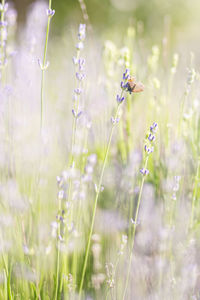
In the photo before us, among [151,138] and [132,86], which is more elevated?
[132,86]

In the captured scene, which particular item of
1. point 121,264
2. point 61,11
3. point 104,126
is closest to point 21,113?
point 104,126

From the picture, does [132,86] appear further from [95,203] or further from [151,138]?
[95,203]

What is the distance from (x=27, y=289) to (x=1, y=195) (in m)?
0.27

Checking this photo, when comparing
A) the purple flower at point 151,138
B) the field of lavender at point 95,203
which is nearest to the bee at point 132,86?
the field of lavender at point 95,203

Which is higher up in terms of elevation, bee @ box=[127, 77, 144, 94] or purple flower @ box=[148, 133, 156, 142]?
bee @ box=[127, 77, 144, 94]

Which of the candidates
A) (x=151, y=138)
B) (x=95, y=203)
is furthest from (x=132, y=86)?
(x=95, y=203)

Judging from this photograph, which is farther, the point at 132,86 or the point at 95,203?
the point at 132,86

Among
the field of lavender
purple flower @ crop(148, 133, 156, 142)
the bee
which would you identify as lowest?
the field of lavender

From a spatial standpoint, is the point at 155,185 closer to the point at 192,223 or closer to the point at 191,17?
the point at 192,223

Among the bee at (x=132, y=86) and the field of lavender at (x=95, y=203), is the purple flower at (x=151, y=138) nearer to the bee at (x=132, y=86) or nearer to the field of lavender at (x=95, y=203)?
the field of lavender at (x=95, y=203)

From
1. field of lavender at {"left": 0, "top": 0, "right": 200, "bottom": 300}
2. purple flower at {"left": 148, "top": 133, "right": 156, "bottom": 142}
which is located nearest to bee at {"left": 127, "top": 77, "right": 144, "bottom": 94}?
field of lavender at {"left": 0, "top": 0, "right": 200, "bottom": 300}

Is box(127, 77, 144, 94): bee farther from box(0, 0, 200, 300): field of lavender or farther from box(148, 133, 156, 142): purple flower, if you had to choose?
box(148, 133, 156, 142): purple flower

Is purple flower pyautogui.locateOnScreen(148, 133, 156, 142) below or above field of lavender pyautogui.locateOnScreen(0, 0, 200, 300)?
above

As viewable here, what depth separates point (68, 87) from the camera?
2053 mm
